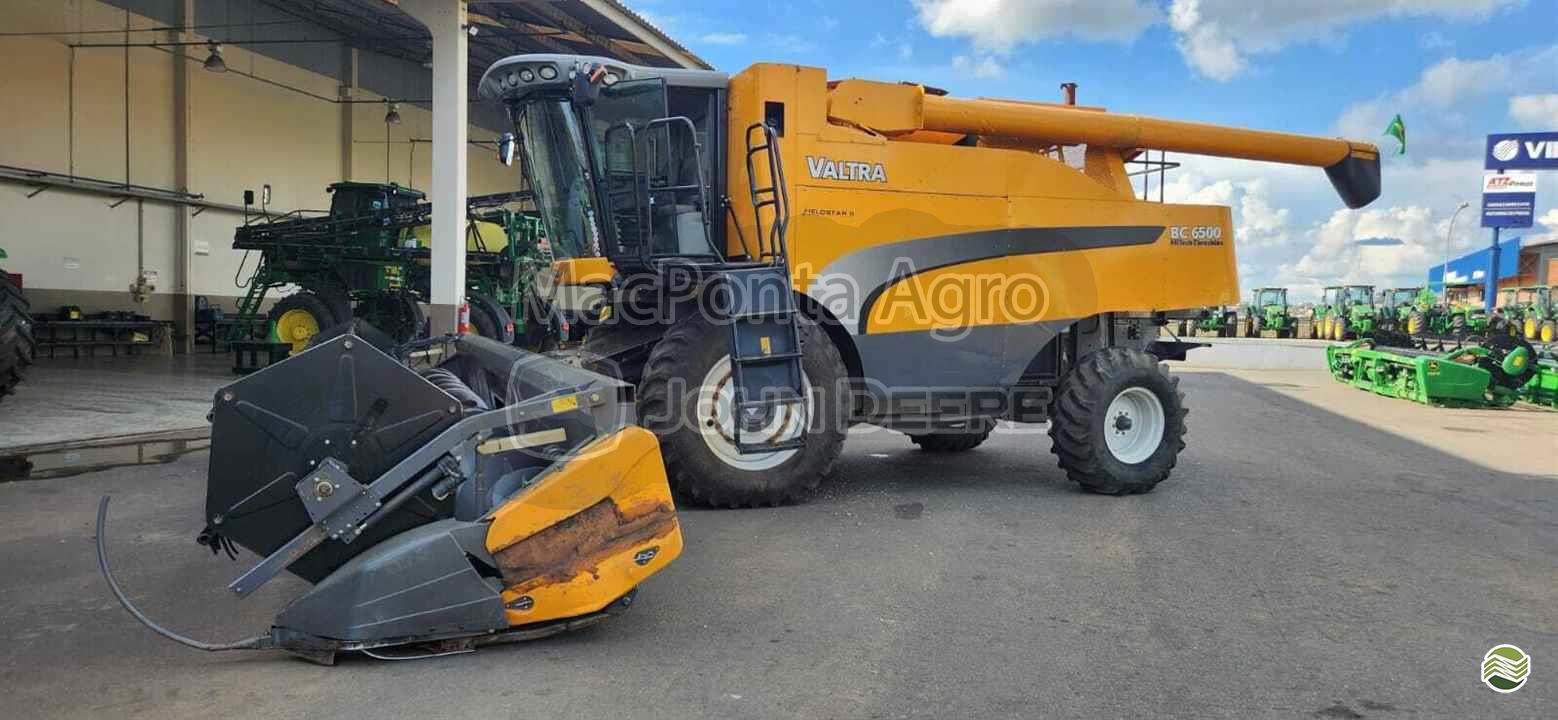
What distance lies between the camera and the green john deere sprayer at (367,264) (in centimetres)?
1482

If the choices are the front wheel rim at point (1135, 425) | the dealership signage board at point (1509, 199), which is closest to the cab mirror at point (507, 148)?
the front wheel rim at point (1135, 425)

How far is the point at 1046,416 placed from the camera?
7.34 metres

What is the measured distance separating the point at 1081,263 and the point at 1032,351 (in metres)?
0.79

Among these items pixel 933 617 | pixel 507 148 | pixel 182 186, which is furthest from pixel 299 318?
pixel 933 617

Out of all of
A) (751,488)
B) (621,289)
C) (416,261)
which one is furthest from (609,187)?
(416,261)

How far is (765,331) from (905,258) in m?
1.38

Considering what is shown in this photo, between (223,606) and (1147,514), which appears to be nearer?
(223,606)

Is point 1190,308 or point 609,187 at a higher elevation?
point 609,187

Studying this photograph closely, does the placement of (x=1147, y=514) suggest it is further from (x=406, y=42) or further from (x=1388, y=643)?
(x=406, y=42)

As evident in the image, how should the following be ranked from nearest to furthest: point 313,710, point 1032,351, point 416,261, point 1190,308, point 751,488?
1. point 313,710
2. point 751,488
3. point 1032,351
4. point 1190,308
5. point 416,261

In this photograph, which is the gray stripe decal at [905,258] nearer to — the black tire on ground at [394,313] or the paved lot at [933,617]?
the paved lot at [933,617]

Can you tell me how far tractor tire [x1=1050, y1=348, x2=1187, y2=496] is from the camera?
6.89 meters

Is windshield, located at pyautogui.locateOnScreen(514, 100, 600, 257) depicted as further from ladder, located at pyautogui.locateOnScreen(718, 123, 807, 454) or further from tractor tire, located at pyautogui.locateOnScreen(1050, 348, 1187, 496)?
tractor tire, located at pyautogui.locateOnScreen(1050, 348, 1187, 496)

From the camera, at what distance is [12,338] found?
9.39 meters
